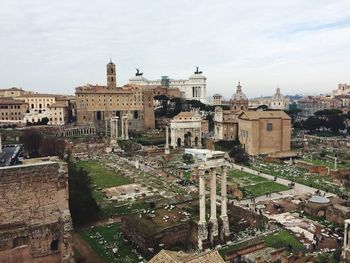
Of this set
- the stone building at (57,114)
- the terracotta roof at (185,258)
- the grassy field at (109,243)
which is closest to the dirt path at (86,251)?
the grassy field at (109,243)

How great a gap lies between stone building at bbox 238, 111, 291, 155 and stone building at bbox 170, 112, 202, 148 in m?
12.4

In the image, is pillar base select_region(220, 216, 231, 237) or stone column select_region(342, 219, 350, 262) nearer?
stone column select_region(342, 219, 350, 262)

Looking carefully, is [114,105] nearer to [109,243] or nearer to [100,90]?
[100,90]

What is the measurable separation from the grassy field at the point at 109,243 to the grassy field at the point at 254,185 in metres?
14.4

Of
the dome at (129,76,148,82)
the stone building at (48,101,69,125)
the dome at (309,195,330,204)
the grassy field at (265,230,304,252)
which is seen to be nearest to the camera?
the grassy field at (265,230,304,252)

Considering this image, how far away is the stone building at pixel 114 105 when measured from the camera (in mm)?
82812

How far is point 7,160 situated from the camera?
78.0 feet

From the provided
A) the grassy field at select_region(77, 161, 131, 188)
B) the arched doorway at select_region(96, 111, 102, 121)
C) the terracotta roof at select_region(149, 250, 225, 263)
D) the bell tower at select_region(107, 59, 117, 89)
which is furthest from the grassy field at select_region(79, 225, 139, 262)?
the bell tower at select_region(107, 59, 117, 89)

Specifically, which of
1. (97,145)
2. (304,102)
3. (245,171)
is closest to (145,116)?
(97,145)

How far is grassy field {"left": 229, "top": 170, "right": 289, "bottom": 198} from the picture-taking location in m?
36.4

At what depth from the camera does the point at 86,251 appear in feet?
75.7

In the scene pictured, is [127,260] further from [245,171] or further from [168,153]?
[168,153]

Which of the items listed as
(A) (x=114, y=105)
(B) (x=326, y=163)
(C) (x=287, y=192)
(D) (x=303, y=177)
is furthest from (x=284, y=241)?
(A) (x=114, y=105)

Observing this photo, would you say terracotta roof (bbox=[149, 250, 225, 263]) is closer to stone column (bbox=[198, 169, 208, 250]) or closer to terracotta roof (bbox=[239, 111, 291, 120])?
stone column (bbox=[198, 169, 208, 250])
